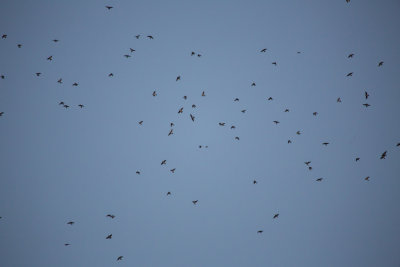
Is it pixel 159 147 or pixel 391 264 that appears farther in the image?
pixel 391 264

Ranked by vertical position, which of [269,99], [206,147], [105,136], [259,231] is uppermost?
[105,136]

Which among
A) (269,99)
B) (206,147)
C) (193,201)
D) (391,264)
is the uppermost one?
(269,99)

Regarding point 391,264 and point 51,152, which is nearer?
point 51,152

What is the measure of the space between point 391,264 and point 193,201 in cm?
681

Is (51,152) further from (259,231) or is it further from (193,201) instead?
(259,231)

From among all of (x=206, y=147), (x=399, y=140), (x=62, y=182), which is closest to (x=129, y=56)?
(x=206, y=147)

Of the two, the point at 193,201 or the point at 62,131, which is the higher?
the point at 62,131

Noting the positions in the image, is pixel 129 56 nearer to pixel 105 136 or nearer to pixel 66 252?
pixel 105 136

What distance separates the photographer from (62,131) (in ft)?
23.0

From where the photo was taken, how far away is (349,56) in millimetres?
7160

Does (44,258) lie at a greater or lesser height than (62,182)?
lesser

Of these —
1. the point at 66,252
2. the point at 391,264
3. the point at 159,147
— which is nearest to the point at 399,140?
the point at 391,264

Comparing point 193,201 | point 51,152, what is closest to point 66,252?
point 51,152

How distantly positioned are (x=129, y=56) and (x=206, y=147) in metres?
3.56
